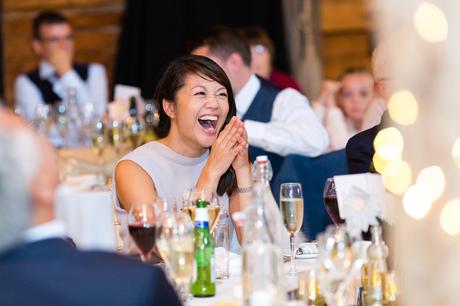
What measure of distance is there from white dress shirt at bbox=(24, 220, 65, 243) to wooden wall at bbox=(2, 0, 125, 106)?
667 centimetres

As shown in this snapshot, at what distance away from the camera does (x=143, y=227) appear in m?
2.55

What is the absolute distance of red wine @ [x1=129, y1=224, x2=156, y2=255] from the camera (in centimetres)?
254

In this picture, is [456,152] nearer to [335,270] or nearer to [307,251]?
[335,270]

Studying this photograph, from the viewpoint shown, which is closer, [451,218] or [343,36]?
[451,218]

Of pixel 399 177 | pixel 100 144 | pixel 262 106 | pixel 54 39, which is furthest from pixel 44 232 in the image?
pixel 54 39

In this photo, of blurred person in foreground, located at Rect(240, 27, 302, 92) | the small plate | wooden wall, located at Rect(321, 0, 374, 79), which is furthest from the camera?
wooden wall, located at Rect(321, 0, 374, 79)

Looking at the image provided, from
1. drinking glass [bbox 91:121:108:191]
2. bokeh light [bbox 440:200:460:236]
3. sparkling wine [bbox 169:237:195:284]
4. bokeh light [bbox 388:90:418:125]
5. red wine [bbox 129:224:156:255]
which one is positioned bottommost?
sparkling wine [bbox 169:237:195:284]

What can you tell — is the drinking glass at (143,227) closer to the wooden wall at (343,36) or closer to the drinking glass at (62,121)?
the drinking glass at (62,121)

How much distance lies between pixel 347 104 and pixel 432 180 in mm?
5034

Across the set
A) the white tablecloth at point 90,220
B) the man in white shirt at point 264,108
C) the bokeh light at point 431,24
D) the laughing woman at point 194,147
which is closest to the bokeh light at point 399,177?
the bokeh light at point 431,24

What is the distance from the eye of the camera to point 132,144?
581 cm

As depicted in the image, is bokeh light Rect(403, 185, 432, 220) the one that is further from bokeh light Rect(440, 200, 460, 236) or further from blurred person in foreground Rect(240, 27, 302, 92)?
blurred person in foreground Rect(240, 27, 302, 92)

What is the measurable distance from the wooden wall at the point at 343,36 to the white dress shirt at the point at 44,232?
21.4 feet

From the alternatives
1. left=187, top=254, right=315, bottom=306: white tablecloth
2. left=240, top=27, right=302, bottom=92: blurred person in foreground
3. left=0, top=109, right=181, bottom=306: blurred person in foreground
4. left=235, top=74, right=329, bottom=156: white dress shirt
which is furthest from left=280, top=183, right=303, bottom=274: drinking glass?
left=240, top=27, right=302, bottom=92: blurred person in foreground
